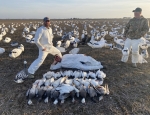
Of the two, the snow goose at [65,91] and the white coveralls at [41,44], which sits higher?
the white coveralls at [41,44]

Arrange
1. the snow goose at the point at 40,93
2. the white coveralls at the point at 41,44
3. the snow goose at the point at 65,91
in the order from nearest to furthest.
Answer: the snow goose at the point at 65,91 < the snow goose at the point at 40,93 < the white coveralls at the point at 41,44

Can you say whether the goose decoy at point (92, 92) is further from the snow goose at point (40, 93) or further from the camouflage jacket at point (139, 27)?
the camouflage jacket at point (139, 27)

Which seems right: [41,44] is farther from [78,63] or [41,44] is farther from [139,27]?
[139,27]

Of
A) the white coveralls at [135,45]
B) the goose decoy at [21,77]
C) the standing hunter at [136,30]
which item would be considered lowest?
the goose decoy at [21,77]

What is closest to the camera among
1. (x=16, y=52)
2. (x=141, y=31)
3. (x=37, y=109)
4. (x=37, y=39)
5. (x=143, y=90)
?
(x=37, y=109)

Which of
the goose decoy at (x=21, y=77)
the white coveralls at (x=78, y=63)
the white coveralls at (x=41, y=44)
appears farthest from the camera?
the white coveralls at (x=78, y=63)

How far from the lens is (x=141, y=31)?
8.91 meters

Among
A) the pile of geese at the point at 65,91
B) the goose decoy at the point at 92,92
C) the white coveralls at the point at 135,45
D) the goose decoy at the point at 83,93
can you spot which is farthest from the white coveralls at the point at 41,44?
the white coveralls at the point at 135,45

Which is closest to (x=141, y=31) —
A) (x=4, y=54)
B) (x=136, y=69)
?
(x=136, y=69)

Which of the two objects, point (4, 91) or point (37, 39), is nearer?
point (4, 91)

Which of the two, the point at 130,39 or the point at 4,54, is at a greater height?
the point at 130,39

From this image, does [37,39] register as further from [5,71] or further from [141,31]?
[141,31]

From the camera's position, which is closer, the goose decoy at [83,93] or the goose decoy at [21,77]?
the goose decoy at [83,93]

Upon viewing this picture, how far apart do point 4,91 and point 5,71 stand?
235cm
